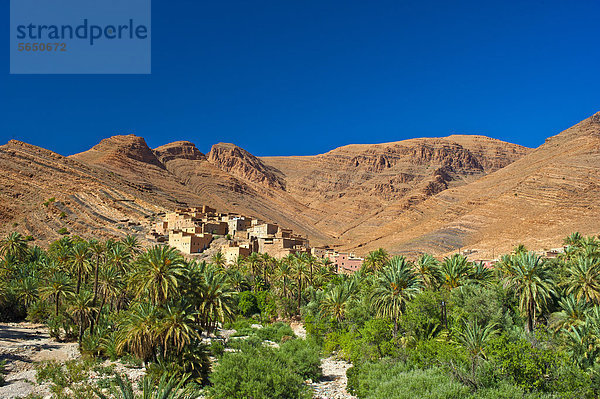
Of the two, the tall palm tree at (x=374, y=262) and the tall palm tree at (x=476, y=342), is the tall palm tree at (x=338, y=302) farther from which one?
the tall palm tree at (x=476, y=342)

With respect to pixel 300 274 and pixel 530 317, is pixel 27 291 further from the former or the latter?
pixel 530 317

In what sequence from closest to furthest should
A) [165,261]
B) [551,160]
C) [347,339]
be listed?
1. [165,261]
2. [347,339]
3. [551,160]

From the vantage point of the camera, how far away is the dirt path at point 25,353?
2556 centimetres

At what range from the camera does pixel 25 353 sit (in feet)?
103

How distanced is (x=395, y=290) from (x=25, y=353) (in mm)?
26067

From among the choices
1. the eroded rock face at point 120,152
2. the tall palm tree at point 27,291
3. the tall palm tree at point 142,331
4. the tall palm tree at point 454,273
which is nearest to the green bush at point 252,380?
the tall palm tree at point 142,331

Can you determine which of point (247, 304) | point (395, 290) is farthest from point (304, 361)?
point (247, 304)

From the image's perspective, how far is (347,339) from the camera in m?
37.6

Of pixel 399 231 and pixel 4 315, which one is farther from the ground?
pixel 399 231

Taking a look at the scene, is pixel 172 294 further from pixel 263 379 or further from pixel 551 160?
pixel 551 160

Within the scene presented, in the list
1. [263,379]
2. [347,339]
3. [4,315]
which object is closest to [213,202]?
[4,315]

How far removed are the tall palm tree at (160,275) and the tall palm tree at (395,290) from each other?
552 inches

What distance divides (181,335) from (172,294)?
12.1 ft

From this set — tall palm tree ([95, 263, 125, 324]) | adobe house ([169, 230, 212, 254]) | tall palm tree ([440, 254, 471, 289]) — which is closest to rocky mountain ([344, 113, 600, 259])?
adobe house ([169, 230, 212, 254])
